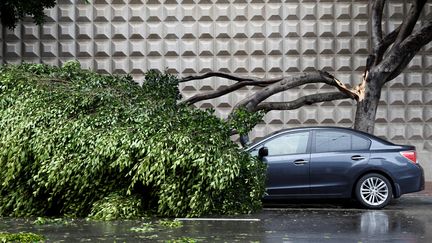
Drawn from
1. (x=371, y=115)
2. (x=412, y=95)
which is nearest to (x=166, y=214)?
(x=371, y=115)

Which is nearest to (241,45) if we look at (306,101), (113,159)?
(306,101)

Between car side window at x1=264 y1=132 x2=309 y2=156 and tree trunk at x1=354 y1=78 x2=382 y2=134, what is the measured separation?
8.79ft

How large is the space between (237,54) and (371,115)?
15.9ft

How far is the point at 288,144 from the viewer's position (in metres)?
14.8

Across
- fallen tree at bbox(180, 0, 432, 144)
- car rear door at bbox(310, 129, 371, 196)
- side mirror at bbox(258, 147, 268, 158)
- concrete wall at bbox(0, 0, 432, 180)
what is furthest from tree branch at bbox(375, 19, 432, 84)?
side mirror at bbox(258, 147, 268, 158)

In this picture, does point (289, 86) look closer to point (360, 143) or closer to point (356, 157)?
point (360, 143)

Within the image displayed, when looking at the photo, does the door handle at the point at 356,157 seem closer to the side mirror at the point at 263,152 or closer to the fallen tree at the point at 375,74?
the side mirror at the point at 263,152

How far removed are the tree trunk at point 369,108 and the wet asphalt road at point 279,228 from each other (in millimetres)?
3015

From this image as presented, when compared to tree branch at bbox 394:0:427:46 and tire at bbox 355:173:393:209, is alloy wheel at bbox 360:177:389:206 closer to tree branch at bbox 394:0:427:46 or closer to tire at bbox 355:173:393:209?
tire at bbox 355:173:393:209

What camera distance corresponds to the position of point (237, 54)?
20641mm

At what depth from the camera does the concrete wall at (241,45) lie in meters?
20.4

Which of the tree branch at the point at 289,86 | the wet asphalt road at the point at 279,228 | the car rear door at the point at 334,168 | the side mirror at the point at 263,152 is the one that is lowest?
the wet asphalt road at the point at 279,228

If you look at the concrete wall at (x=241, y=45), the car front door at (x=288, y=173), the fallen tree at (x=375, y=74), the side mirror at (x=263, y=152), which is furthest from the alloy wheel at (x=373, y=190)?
the concrete wall at (x=241, y=45)

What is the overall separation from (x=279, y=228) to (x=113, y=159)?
10.4 feet
